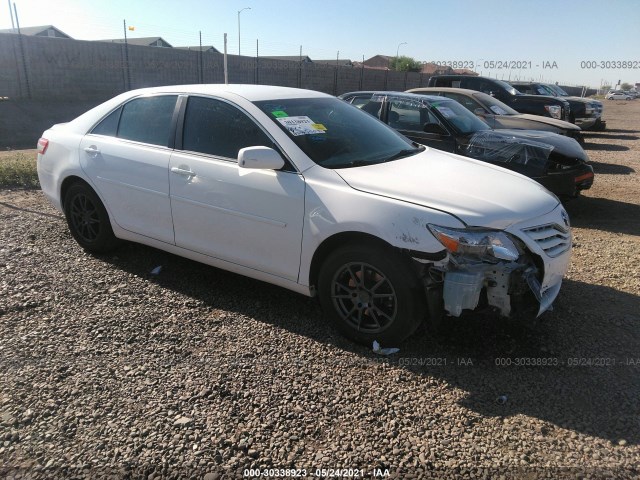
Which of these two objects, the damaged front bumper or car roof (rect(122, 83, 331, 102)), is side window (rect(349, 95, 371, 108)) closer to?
car roof (rect(122, 83, 331, 102))

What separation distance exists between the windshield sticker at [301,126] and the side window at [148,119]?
1091 mm

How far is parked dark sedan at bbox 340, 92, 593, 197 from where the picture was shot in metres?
6.41

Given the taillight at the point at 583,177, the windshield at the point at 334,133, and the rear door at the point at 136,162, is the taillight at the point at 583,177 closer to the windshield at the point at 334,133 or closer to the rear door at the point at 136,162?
the windshield at the point at 334,133

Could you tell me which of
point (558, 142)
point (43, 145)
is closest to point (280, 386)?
point (43, 145)

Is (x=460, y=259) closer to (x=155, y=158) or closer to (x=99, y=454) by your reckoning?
(x=99, y=454)

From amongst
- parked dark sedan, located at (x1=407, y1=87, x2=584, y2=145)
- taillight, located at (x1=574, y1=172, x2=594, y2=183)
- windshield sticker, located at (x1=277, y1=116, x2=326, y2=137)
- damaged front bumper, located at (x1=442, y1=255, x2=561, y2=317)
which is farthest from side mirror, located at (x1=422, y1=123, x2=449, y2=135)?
damaged front bumper, located at (x1=442, y1=255, x2=561, y2=317)

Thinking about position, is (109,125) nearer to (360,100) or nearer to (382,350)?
(382,350)

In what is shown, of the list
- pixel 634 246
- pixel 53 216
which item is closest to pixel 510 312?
pixel 634 246

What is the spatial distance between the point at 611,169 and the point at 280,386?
10.3 meters

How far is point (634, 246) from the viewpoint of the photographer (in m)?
5.45

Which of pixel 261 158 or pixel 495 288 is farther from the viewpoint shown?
pixel 261 158

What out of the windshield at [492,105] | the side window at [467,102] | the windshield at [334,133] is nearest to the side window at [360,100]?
the side window at [467,102]

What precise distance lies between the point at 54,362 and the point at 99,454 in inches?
38.3

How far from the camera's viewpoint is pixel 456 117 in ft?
24.0
